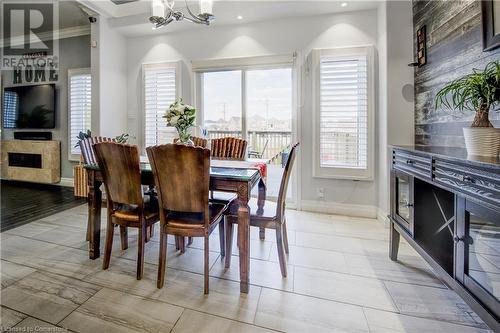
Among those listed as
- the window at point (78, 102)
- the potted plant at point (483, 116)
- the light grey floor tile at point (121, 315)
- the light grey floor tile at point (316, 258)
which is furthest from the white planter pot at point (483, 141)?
the window at point (78, 102)

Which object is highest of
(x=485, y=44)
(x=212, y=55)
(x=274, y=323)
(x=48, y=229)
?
(x=212, y=55)

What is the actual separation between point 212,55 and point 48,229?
3231 millimetres

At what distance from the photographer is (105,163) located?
77.7 inches

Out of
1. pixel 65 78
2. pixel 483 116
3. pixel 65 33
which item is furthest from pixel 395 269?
pixel 65 33

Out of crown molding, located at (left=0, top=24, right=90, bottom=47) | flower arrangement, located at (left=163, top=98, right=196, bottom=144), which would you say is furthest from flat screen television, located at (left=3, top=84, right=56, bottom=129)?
flower arrangement, located at (left=163, top=98, right=196, bottom=144)

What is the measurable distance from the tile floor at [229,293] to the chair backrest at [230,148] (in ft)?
3.59

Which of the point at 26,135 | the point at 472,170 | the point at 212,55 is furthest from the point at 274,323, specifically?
the point at 26,135

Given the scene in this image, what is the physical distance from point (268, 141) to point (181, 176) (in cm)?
255

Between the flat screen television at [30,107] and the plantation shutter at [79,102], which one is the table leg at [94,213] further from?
the flat screen television at [30,107]

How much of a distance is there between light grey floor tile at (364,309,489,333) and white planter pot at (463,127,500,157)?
3.33ft

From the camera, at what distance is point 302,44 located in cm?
363

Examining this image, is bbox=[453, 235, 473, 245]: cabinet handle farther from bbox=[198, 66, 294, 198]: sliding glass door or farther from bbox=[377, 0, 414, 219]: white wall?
bbox=[198, 66, 294, 198]: sliding glass door

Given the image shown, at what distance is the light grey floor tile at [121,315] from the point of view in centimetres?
148

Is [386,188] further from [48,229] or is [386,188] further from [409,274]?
[48,229]
